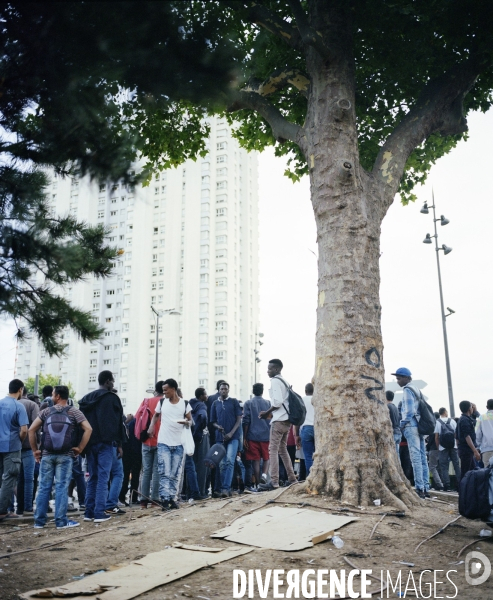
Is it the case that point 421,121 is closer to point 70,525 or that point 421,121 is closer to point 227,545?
point 227,545

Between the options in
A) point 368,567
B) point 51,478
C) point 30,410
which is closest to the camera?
point 368,567

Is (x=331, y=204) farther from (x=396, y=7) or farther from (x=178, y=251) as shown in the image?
(x=178, y=251)

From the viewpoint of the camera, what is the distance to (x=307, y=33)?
820 centimetres

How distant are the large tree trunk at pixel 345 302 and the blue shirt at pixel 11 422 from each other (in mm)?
4523

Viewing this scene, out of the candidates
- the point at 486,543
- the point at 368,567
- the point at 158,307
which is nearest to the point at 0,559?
the point at 368,567

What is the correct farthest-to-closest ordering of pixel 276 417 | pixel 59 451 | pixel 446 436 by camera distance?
pixel 446 436
pixel 276 417
pixel 59 451

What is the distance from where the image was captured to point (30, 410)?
9609 millimetres

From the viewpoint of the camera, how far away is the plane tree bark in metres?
7.40

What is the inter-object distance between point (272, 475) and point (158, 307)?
61.6m

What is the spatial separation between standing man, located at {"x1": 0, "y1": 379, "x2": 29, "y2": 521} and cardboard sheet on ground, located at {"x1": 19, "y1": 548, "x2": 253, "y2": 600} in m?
3.98

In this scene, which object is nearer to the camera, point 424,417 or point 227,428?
point 424,417

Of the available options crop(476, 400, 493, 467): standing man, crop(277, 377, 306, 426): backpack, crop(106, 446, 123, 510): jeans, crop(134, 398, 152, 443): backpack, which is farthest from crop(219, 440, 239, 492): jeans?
crop(476, 400, 493, 467): standing man

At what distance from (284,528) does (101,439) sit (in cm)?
354

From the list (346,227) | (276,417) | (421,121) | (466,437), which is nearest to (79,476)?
(276,417)
